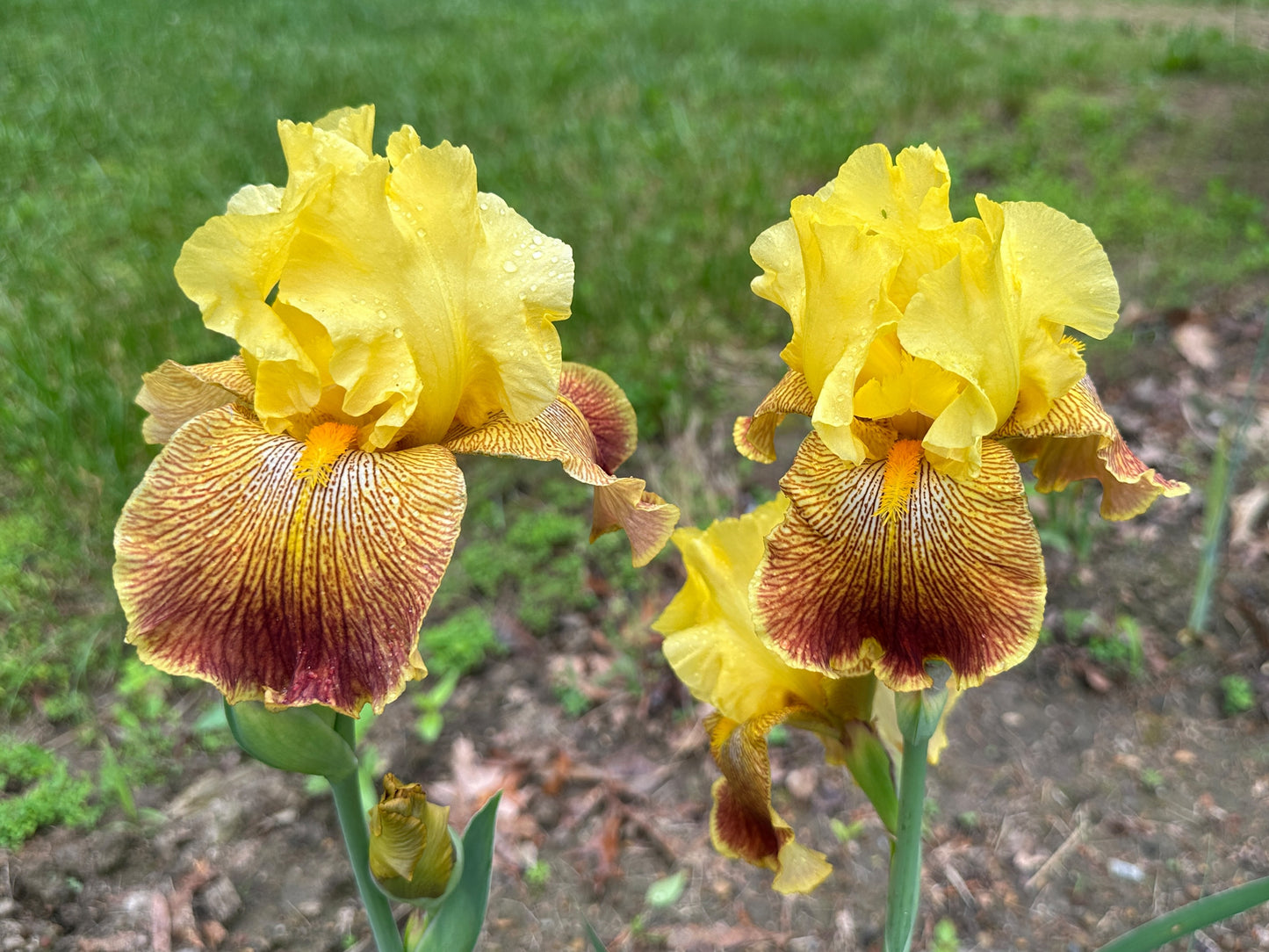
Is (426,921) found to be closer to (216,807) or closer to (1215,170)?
(216,807)

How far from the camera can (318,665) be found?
0.97 meters

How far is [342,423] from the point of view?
1167mm

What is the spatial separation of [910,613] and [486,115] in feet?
17.3

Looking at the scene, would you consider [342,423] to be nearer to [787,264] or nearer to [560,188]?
[787,264]

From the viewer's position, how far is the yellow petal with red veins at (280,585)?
0.97m

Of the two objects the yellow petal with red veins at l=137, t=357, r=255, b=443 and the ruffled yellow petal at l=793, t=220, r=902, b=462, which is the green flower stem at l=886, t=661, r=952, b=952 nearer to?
the ruffled yellow petal at l=793, t=220, r=902, b=462

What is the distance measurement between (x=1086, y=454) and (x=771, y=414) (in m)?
0.41

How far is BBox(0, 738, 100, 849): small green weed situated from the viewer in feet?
7.13

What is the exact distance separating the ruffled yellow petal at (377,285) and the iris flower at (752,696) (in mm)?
348

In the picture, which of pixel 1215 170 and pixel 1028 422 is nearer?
pixel 1028 422

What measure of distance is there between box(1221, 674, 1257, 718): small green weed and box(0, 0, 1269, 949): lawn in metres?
0.24

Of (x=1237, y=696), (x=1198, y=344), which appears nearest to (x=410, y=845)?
(x=1237, y=696)

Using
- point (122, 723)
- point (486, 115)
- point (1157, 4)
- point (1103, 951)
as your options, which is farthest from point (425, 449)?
point (1157, 4)

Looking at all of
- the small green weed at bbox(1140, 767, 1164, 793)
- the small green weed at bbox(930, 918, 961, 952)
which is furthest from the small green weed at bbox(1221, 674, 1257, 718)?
the small green weed at bbox(930, 918, 961, 952)
